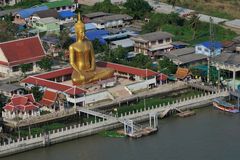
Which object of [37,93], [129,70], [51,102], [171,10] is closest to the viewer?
[51,102]

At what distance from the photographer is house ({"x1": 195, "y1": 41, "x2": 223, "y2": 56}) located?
40812mm

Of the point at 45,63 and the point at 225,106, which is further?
the point at 45,63

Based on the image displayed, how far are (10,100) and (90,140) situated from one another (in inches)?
200

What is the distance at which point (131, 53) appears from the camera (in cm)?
4325

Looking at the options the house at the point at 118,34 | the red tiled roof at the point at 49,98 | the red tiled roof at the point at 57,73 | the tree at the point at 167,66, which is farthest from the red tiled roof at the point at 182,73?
the house at the point at 118,34

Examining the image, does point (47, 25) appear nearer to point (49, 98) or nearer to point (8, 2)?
point (8, 2)

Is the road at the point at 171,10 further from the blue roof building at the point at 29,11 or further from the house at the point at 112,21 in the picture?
the blue roof building at the point at 29,11

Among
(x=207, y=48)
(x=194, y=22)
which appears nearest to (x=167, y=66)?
(x=207, y=48)

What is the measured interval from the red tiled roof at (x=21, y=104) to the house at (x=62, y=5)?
20.5 meters

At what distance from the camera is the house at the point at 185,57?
131 feet

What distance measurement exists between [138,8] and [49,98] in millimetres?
19410

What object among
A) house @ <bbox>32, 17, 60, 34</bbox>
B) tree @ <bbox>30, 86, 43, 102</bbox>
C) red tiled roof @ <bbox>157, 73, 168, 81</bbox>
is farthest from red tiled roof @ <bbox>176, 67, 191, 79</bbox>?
house @ <bbox>32, 17, 60, 34</bbox>

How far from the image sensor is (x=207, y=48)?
4119 cm

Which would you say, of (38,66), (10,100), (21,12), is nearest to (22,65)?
(38,66)
